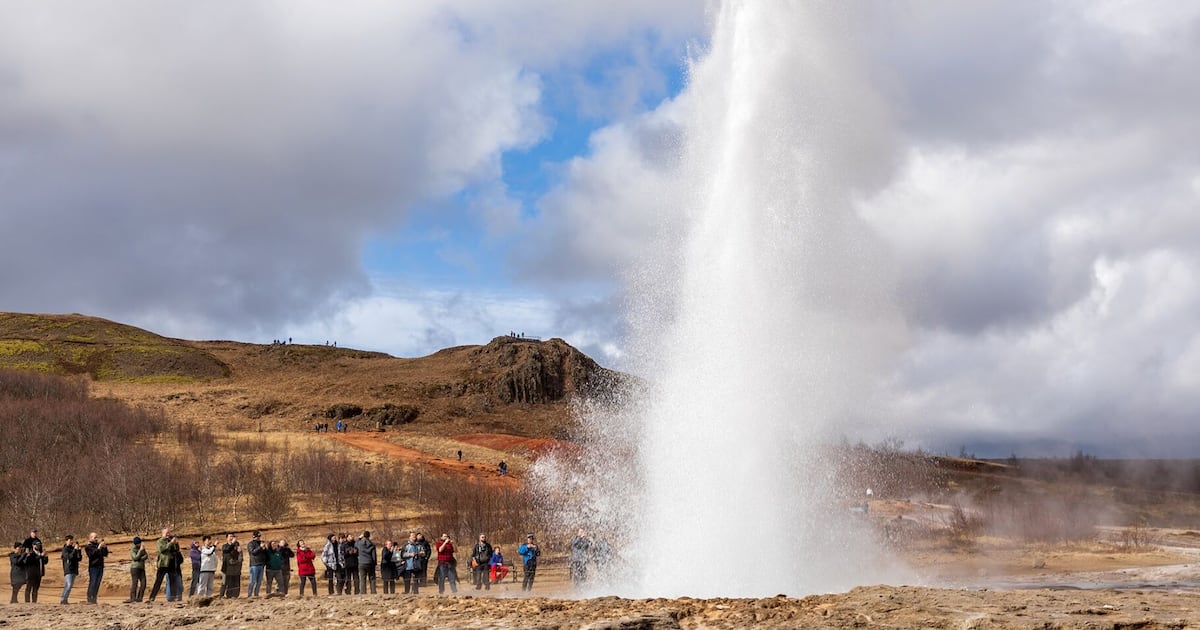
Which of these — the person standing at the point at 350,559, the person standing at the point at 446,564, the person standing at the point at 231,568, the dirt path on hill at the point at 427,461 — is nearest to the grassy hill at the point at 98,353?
the dirt path on hill at the point at 427,461

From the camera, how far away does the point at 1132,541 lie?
153 feet

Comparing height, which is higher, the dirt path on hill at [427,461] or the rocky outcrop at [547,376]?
the rocky outcrop at [547,376]

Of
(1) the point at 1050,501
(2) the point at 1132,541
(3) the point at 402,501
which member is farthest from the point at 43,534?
(1) the point at 1050,501

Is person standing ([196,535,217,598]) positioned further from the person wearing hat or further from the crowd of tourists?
the person wearing hat

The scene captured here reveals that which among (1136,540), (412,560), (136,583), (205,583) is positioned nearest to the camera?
(136,583)

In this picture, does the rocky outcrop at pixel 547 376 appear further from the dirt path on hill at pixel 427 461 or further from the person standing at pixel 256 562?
the person standing at pixel 256 562

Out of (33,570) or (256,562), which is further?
(256,562)

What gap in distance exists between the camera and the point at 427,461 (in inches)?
2425

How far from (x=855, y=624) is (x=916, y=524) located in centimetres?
3903

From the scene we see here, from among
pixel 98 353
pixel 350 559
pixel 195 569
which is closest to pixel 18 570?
pixel 195 569

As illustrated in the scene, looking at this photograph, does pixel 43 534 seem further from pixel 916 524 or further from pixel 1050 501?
pixel 1050 501

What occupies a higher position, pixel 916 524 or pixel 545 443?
pixel 545 443

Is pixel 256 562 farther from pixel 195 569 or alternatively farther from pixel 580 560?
pixel 580 560

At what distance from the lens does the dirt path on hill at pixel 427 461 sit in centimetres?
5803
